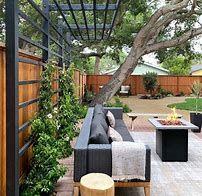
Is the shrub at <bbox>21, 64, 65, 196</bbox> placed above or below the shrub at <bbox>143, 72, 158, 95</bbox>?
below

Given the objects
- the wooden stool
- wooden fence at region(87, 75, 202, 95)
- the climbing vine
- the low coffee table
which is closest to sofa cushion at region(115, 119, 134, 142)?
the low coffee table

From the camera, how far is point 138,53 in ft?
38.3

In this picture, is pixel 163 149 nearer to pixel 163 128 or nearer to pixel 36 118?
pixel 163 128

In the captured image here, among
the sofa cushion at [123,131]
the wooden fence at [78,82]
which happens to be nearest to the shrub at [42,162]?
the sofa cushion at [123,131]

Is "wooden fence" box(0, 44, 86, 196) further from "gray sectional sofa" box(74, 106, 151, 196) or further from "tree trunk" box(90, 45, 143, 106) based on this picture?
"tree trunk" box(90, 45, 143, 106)

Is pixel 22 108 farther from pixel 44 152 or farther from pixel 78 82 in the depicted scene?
pixel 78 82

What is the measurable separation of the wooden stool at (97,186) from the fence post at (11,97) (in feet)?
2.14

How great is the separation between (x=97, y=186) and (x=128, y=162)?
920mm

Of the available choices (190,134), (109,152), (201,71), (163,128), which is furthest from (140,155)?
(201,71)

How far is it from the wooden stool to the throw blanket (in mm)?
626

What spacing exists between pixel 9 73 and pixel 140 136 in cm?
541

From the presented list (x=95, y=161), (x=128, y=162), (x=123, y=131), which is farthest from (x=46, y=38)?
(x=128, y=162)

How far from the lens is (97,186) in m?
2.56

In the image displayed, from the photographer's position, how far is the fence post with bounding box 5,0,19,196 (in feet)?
8.89
